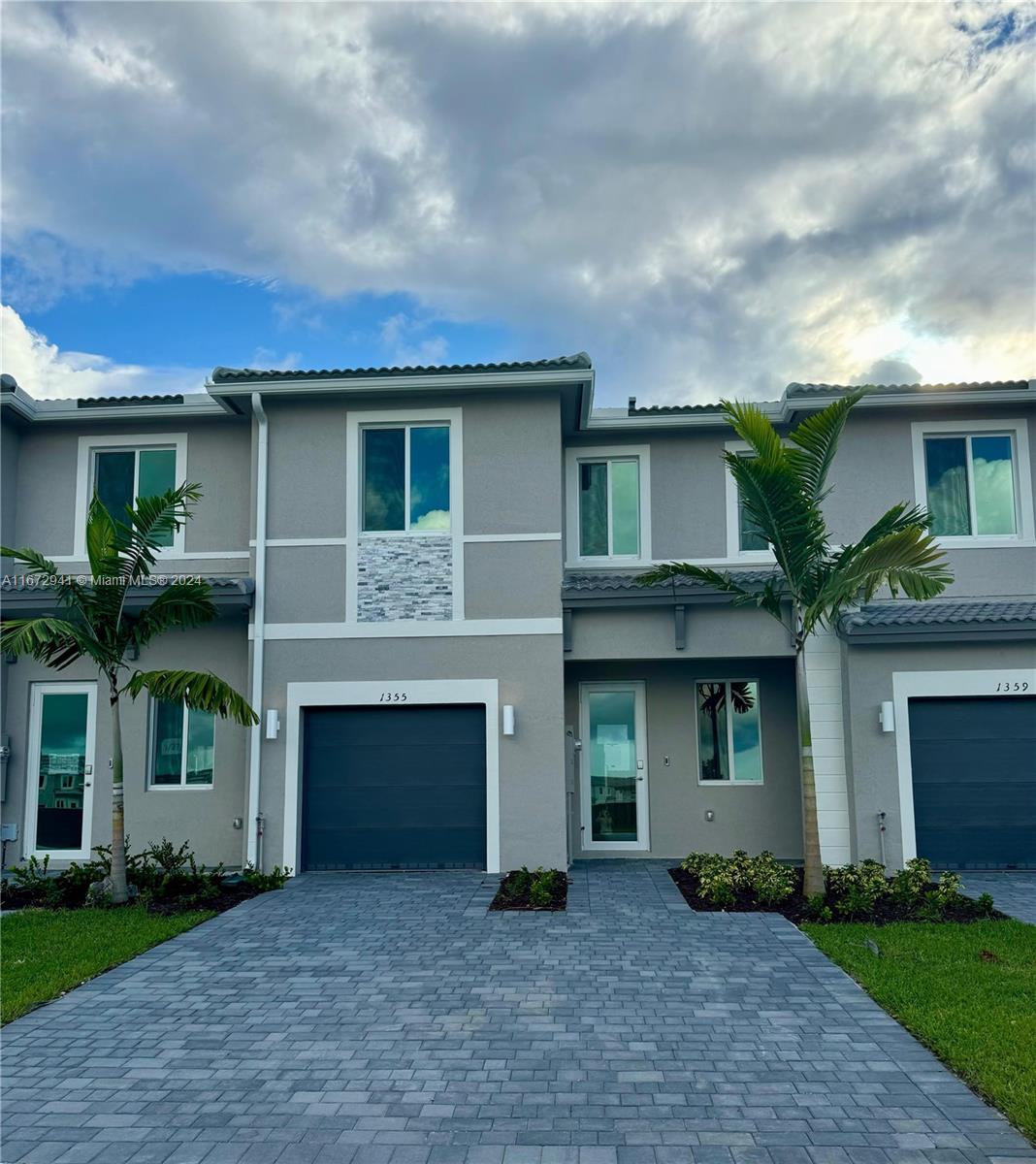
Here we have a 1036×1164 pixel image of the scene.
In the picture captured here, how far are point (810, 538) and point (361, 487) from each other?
6.02 meters

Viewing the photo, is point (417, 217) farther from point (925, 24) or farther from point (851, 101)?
point (925, 24)

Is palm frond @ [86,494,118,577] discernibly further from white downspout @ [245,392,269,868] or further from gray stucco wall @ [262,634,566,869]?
gray stucco wall @ [262,634,566,869]

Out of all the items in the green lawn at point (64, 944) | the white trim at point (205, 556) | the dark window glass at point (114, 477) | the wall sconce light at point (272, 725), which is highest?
the dark window glass at point (114, 477)

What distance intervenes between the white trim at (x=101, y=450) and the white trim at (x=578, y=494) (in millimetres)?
5680

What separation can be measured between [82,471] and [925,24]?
41.9 feet

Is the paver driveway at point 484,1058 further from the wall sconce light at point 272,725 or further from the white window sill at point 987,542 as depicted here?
the white window sill at point 987,542

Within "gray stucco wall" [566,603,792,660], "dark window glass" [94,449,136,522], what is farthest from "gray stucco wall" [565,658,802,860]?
"dark window glass" [94,449,136,522]

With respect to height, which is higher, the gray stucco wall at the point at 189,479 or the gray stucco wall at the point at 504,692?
the gray stucco wall at the point at 189,479

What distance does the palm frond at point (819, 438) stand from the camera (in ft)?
32.2

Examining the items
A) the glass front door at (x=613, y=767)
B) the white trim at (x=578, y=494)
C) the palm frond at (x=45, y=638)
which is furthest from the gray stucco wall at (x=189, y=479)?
the glass front door at (x=613, y=767)

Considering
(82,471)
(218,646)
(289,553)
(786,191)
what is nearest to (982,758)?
(786,191)

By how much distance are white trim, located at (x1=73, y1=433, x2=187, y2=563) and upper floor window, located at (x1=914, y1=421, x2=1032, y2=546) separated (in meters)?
10.8

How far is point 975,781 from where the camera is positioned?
11.8m

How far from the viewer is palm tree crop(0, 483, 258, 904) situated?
10148mm
